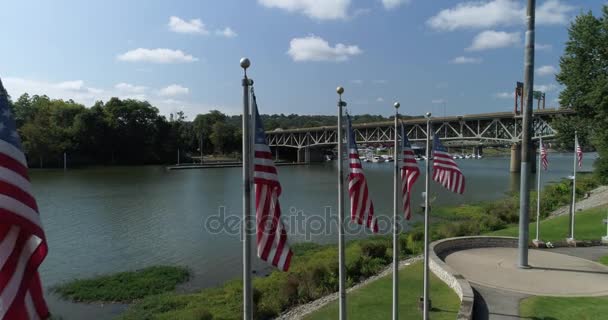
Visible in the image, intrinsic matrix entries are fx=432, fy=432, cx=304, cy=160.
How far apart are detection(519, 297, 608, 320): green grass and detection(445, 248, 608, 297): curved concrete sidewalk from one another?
27.8 inches

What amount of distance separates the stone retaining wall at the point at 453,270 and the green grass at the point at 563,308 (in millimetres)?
1464

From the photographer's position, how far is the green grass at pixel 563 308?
1110 cm

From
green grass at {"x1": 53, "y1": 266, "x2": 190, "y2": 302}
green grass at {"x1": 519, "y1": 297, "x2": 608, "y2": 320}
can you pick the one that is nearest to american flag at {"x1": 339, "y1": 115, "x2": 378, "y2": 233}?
green grass at {"x1": 519, "y1": 297, "x2": 608, "y2": 320}

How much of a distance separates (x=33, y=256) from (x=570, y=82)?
30375 mm

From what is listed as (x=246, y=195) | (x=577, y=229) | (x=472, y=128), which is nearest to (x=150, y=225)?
(x=246, y=195)

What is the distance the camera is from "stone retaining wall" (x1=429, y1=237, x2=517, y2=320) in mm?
11642

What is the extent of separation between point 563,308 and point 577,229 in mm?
14092

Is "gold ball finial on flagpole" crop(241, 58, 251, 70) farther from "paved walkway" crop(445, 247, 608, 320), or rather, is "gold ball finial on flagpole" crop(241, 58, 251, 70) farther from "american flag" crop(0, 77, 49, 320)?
"paved walkway" crop(445, 247, 608, 320)

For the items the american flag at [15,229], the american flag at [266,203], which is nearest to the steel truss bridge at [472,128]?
the american flag at [266,203]

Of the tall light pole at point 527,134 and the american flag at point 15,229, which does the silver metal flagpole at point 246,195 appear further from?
the tall light pole at point 527,134

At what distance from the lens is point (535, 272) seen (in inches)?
602

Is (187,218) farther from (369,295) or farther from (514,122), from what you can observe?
(514,122)

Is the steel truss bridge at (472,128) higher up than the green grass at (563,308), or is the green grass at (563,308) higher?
the steel truss bridge at (472,128)

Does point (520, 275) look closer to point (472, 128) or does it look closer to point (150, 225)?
point (150, 225)
